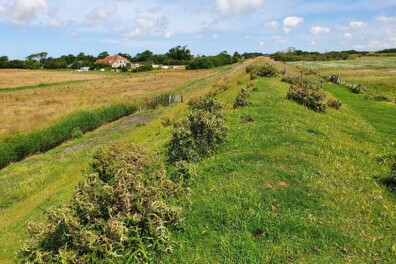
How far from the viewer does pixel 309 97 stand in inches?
865

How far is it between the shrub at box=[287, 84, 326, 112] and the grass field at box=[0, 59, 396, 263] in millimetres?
2250

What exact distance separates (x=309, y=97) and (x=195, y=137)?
1176cm

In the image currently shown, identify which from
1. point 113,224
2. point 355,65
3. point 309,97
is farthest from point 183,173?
point 355,65

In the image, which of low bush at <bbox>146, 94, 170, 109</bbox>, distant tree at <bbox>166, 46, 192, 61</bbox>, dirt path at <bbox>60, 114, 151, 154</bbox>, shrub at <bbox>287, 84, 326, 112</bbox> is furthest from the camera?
distant tree at <bbox>166, 46, 192, 61</bbox>

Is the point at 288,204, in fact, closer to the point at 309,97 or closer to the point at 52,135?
the point at 309,97

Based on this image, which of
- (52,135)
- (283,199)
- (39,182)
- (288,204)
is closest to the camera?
(288,204)

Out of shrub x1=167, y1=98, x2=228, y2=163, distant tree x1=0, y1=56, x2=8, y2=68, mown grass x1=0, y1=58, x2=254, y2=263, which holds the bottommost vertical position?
mown grass x1=0, y1=58, x2=254, y2=263

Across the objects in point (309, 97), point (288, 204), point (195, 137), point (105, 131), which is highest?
point (309, 97)

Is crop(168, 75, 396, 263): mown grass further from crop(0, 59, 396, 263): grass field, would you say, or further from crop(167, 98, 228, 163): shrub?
crop(167, 98, 228, 163): shrub

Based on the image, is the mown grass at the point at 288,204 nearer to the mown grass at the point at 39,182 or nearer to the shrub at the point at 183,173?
the shrub at the point at 183,173

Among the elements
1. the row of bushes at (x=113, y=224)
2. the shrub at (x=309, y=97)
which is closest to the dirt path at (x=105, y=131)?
the shrub at (x=309, y=97)

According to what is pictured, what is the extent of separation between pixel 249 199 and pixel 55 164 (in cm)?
2009

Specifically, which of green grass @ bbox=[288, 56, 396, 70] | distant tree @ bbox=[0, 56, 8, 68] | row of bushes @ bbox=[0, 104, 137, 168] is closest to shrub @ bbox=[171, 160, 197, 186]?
row of bushes @ bbox=[0, 104, 137, 168]

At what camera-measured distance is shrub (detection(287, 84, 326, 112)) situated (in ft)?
71.1
